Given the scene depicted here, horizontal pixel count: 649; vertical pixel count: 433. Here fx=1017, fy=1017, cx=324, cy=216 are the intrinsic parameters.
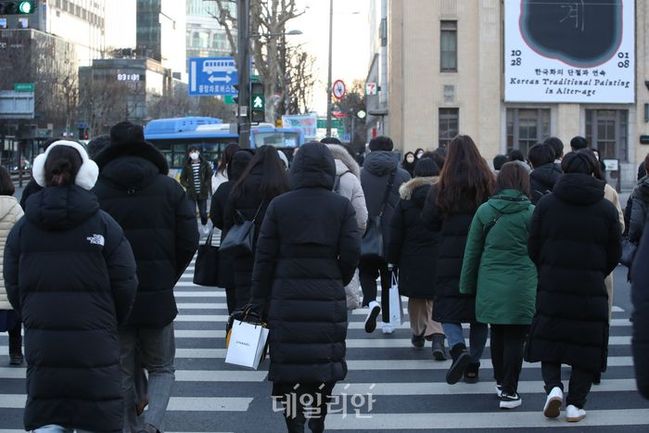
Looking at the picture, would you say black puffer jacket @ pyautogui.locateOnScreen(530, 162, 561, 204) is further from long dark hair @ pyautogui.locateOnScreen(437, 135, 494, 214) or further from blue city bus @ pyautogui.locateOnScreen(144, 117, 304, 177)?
blue city bus @ pyautogui.locateOnScreen(144, 117, 304, 177)

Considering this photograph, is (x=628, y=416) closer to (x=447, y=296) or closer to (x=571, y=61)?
(x=447, y=296)

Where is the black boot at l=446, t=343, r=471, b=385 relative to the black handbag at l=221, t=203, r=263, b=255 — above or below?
below

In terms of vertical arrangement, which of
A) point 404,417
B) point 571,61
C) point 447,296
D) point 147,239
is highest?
point 571,61

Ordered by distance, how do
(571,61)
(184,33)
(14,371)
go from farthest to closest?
(184,33) → (571,61) → (14,371)

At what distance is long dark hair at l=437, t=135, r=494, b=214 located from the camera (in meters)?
7.93

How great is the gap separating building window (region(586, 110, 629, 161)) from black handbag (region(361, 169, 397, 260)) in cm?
3594

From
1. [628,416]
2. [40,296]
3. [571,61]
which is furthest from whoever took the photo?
[571,61]

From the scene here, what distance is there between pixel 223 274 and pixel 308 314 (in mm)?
3664

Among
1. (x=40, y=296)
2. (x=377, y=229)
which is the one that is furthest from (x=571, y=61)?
(x=40, y=296)

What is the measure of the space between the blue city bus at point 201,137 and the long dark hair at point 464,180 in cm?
3177

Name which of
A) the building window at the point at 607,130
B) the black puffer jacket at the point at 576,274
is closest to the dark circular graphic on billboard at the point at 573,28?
the building window at the point at 607,130

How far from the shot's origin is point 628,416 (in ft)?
23.4

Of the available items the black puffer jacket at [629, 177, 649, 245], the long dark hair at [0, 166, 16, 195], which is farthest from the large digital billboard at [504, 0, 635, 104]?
the long dark hair at [0, 166, 16, 195]

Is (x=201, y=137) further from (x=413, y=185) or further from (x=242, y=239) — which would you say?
(x=242, y=239)
